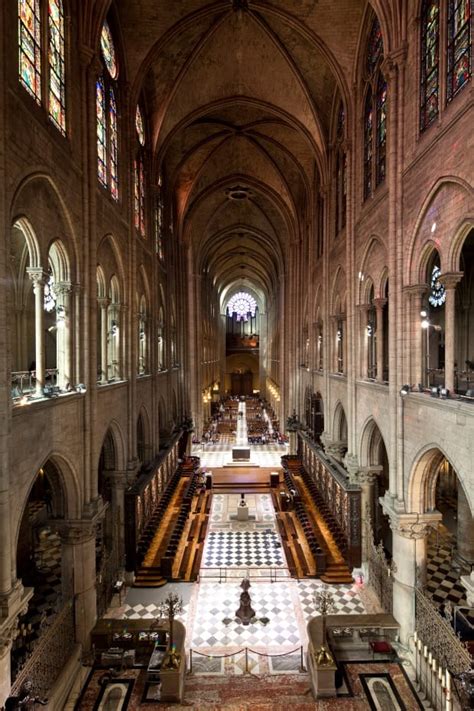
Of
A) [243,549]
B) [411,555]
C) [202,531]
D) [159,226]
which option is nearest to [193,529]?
[202,531]

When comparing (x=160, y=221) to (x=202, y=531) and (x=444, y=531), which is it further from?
(x=444, y=531)

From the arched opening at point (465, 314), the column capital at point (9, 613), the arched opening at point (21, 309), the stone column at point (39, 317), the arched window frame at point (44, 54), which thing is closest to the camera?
the column capital at point (9, 613)

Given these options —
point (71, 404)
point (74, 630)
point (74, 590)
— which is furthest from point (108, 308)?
point (74, 630)

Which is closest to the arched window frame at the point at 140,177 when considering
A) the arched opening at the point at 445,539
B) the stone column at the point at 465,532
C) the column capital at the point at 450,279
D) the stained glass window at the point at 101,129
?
the stained glass window at the point at 101,129

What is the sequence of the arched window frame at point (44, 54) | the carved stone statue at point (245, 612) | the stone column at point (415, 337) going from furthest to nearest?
the carved stone statue at point (245, 612)
the stone column at point (415, 337)
the arched window frame at point (44, 54)

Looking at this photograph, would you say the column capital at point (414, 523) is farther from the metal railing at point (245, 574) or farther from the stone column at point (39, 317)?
the stone column at point (39, 317)

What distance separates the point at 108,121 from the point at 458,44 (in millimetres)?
11516

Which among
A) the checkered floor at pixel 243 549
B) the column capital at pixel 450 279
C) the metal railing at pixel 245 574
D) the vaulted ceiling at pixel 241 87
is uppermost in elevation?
the vaulted ceiling at pixel 241 87

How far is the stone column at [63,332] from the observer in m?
11.9

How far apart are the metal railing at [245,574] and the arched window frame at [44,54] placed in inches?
612

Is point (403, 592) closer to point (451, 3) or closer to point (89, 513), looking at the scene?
point (89, 513)

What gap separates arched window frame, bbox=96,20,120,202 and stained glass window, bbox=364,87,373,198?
9.57m

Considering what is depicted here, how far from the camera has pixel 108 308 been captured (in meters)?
16.1

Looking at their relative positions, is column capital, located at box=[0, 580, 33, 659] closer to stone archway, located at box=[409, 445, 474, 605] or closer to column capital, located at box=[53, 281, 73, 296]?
column capital, located at box=[53, 281, 73, 296]
